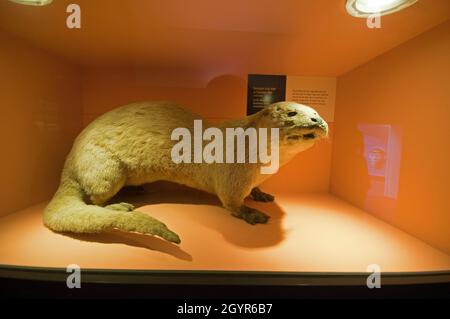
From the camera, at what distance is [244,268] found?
34.8 inches

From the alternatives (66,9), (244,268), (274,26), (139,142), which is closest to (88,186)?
(139,142)

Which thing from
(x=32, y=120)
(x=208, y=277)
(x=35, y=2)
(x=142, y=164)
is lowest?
(x=208, y=277)

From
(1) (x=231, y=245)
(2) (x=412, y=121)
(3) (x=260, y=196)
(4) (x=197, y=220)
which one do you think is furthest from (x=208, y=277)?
(2) (x=412, y=121)

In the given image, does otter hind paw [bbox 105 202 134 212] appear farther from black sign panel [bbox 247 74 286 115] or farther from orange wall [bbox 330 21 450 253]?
orange wall [bbox 330 21 450 253]

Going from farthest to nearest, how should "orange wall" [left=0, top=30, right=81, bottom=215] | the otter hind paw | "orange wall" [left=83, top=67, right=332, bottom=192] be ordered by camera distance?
"orange wall" [left=83, top=67, right=332, bottom=192] < the otter hind paw < "orange wall" [left=0, top=30, right=81, bottom=215]

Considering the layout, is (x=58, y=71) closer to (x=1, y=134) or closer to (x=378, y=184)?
(x=1, y=134)

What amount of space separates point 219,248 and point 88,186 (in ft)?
2.36

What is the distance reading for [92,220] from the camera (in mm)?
1064

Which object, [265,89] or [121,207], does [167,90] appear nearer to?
[265,89]

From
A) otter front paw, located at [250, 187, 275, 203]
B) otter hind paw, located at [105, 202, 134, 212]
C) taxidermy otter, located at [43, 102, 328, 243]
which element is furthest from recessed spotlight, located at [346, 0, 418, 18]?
otter hind paw, located at [105, 202, 134, 212]

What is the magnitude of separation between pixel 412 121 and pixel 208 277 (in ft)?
3.44

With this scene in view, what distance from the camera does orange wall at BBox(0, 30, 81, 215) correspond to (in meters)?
1.21

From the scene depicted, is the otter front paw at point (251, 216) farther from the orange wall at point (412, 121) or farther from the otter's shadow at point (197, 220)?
the orange wall at point (412, 121)

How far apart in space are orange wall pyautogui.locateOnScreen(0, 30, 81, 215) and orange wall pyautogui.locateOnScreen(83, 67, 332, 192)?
9cm
